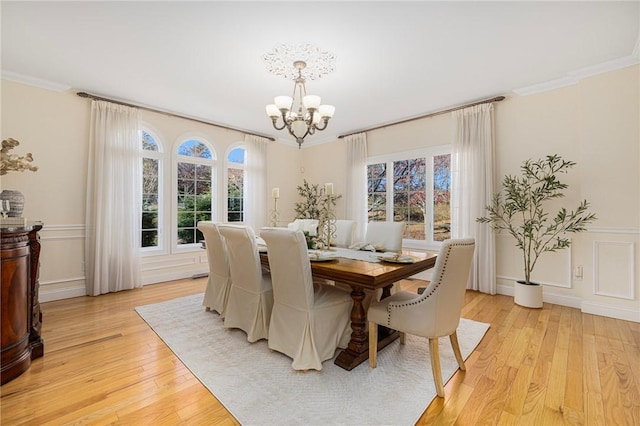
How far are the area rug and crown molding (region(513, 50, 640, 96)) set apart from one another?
3.06 metres

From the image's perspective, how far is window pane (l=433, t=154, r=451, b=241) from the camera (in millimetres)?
4387

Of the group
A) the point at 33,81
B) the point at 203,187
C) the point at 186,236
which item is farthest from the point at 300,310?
the point at 33,81

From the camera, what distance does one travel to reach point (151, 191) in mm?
4473

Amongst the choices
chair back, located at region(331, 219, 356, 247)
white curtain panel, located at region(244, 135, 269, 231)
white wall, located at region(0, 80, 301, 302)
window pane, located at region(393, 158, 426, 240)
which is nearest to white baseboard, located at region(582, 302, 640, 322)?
window pane, located at region(393, 158, 426, 240)

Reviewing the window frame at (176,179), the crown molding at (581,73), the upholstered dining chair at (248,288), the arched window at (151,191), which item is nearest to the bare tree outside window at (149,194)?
the arched window at (151,191)

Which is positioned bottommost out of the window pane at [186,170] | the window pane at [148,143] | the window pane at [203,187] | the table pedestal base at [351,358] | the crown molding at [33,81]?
the table pedestal base at [351,358]

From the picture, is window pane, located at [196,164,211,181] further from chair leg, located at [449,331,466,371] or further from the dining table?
chair leg, located at [449,331,466,371]

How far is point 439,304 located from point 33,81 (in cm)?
505

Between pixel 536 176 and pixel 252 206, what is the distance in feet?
14.8

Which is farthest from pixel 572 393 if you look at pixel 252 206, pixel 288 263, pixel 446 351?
pixel 252 206

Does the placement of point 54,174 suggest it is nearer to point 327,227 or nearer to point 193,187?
point 193,187

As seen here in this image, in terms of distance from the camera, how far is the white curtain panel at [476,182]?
152 inches

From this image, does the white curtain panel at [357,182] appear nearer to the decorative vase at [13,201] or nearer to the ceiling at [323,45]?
the ceiling at [323,45]

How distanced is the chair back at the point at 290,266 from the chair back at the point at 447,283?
79 cm
